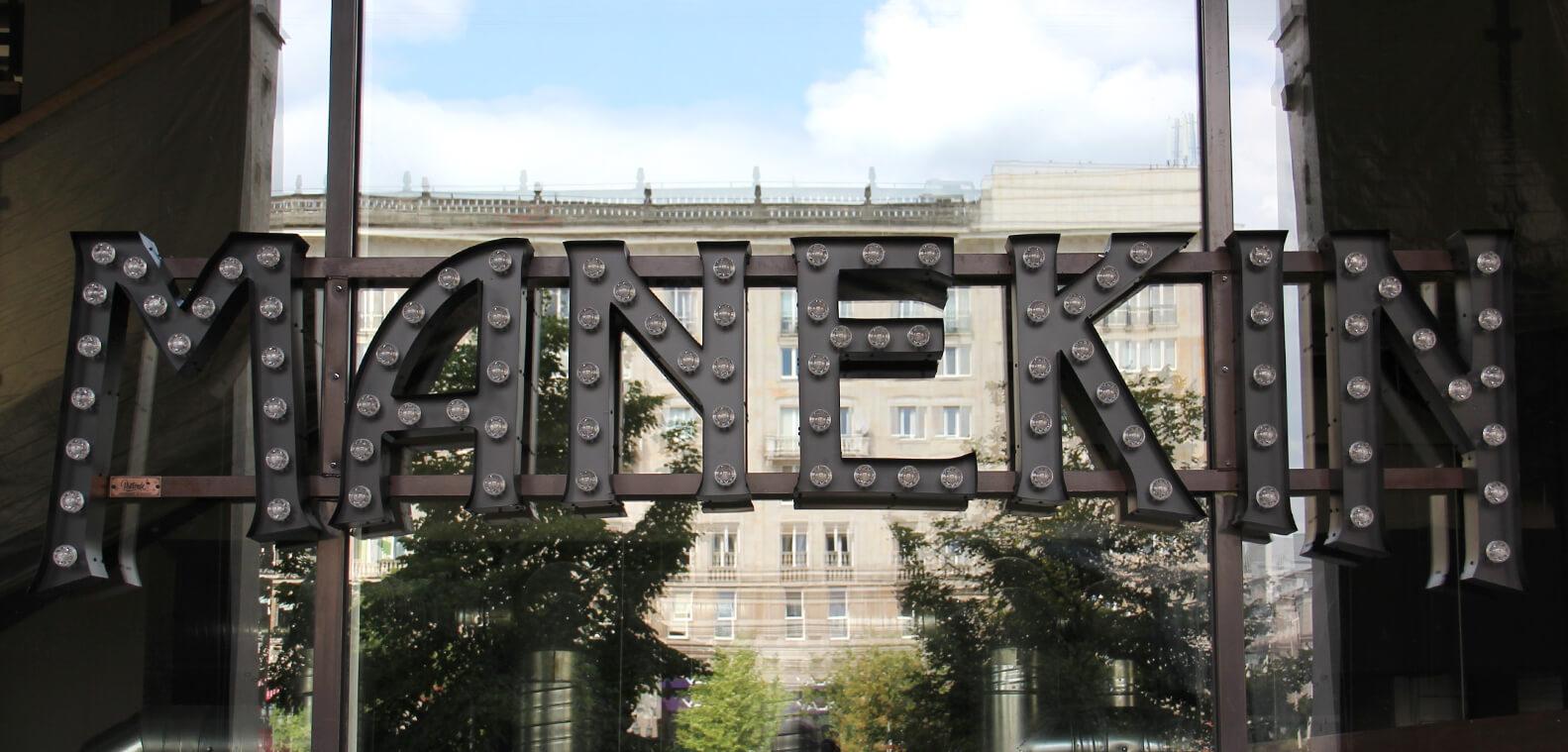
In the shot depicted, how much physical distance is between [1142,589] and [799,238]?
271cm

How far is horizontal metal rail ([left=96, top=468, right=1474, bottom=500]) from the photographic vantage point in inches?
225

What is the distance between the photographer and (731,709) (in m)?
7.07

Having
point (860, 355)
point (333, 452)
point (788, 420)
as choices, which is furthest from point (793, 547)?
point (333, 452)

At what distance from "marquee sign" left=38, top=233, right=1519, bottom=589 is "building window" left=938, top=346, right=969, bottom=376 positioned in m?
1.16

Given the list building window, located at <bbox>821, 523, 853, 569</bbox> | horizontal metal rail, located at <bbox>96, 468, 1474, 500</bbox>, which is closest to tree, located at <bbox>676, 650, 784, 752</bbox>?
building window, located at <bbox>821, 523, 853, 569</bbox>

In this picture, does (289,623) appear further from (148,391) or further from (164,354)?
(164,354)

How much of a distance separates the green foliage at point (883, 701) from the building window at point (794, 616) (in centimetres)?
26

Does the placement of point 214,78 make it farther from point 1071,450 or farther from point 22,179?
point 1071,450

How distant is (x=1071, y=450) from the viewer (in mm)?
7273

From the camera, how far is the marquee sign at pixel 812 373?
5.64 meters

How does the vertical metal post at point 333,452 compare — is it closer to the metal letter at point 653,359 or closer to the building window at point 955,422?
the metal letter at point 653,359

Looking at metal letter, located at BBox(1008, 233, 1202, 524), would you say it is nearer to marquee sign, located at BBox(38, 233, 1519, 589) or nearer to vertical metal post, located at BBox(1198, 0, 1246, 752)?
marquee sign, located at BBox(38, 233, 1519, 589)

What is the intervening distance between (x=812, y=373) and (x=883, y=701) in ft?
7.21

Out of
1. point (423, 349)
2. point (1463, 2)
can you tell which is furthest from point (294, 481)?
point (1463, 2)
